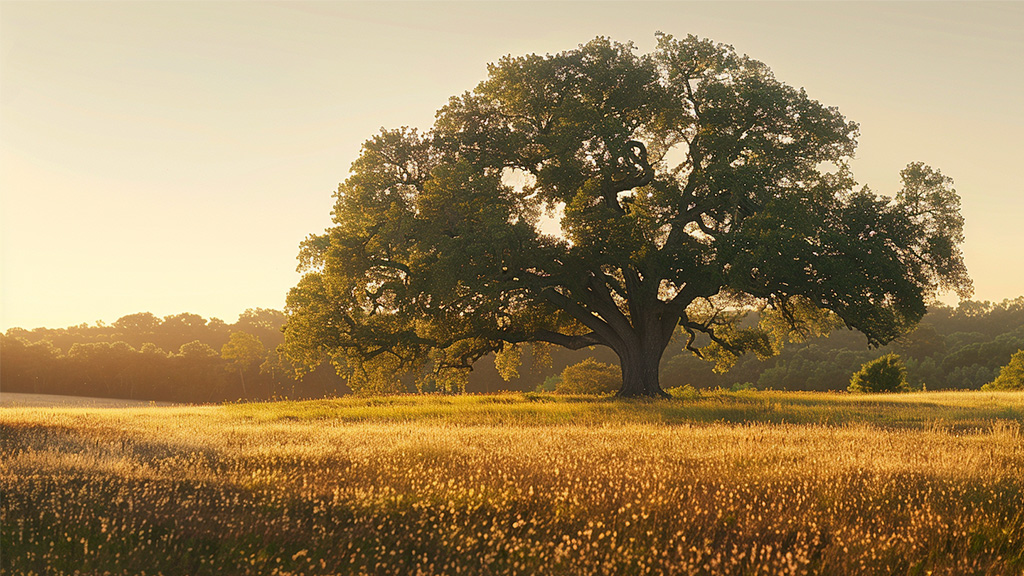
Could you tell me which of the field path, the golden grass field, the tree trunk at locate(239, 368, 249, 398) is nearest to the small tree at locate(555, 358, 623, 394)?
the field path

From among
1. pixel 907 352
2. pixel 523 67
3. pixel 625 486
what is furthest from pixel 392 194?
pixel 907 352

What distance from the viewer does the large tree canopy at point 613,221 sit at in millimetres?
25297

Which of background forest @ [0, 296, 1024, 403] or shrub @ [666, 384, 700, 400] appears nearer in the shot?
shrub @ [666, 384, 700, 400]

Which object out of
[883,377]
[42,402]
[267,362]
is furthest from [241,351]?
[883,377]

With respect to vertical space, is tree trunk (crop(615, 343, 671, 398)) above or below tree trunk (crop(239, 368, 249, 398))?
above

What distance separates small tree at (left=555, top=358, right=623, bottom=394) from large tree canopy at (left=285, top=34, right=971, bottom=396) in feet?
44.7

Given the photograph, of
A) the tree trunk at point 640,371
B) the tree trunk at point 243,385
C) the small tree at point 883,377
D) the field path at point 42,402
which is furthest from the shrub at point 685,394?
the tree trunk at point 243,385

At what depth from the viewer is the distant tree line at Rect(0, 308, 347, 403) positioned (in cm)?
5269

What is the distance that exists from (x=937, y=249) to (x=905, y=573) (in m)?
25.2

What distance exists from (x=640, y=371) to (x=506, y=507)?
23.9 metres

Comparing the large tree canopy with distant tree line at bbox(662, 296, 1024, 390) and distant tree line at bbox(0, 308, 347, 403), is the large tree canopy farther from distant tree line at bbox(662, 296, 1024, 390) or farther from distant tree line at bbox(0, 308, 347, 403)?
distant tree line at bbox(662, 296, 1024, 390)

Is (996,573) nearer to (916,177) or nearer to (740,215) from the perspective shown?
(740,215)

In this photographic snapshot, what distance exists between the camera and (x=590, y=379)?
4616 centimetres

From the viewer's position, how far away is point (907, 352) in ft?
279
